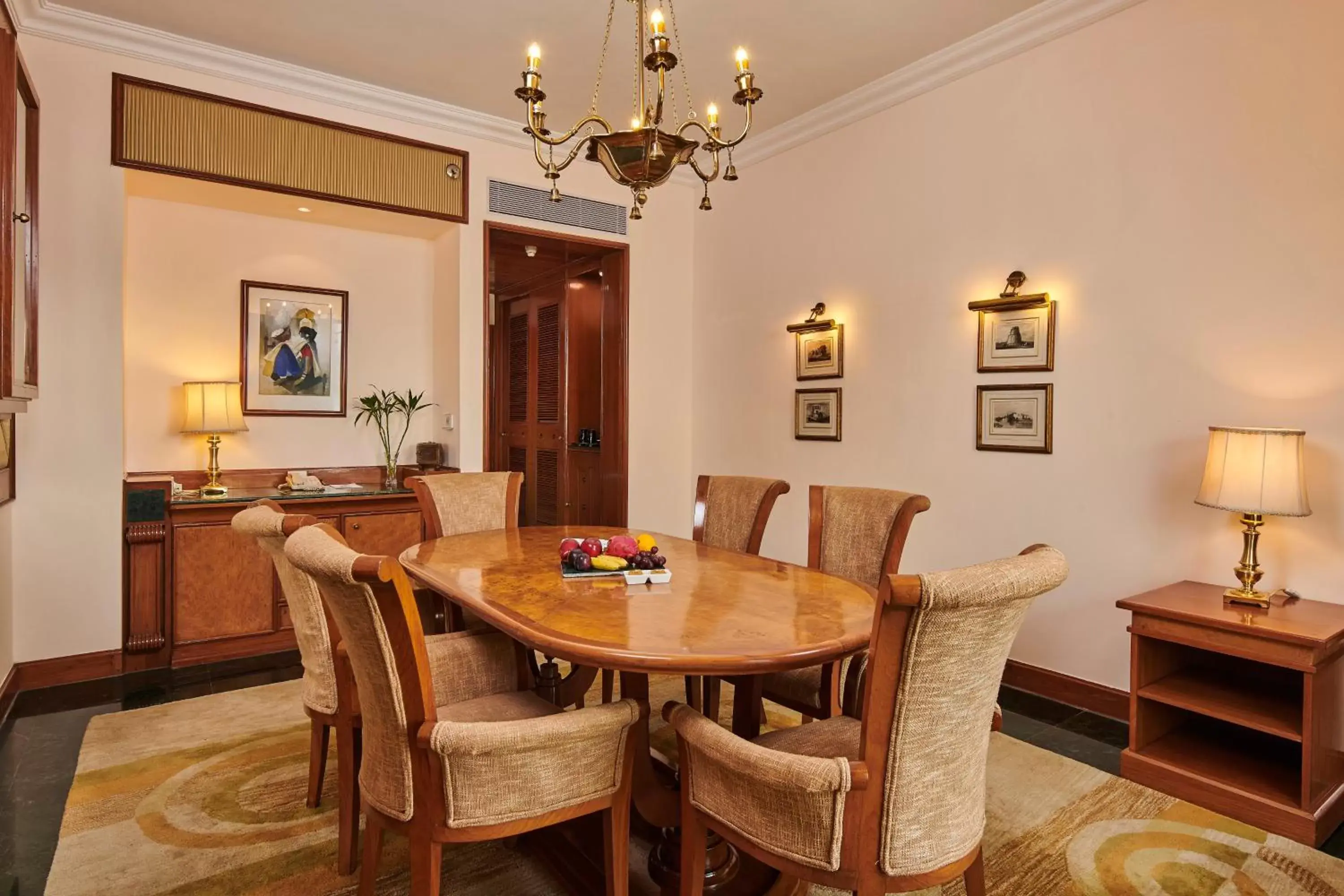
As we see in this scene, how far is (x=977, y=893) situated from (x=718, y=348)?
406 centimetres

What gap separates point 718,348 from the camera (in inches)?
209

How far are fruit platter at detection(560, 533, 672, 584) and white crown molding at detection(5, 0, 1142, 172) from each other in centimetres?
296

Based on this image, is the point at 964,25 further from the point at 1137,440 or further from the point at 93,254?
the point at 93,254

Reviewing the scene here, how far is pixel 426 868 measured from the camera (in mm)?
1542

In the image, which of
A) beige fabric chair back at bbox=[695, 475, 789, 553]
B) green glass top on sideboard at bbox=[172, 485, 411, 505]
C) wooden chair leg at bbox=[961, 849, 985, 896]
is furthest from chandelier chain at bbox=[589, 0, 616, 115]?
wooden chair leg at bbox=[961, 849, 985, 896]

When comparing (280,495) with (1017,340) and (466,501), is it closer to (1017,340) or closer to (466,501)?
(466,501)

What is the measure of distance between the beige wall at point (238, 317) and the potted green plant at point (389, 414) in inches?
1.8

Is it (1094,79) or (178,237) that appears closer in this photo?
(1094,79)

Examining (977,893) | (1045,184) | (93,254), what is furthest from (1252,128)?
(93,254)

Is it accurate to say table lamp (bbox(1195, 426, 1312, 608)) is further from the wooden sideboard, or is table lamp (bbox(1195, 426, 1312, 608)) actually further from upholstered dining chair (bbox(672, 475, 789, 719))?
the wooden sideboard

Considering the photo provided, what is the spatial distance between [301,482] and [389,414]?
2.36ft

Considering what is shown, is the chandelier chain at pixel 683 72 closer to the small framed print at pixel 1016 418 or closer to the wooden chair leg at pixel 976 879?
the small framed print at pixel 1016 418

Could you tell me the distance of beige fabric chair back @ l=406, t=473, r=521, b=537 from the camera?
3225 millimetres

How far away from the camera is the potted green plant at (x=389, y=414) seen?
472 centimetres
